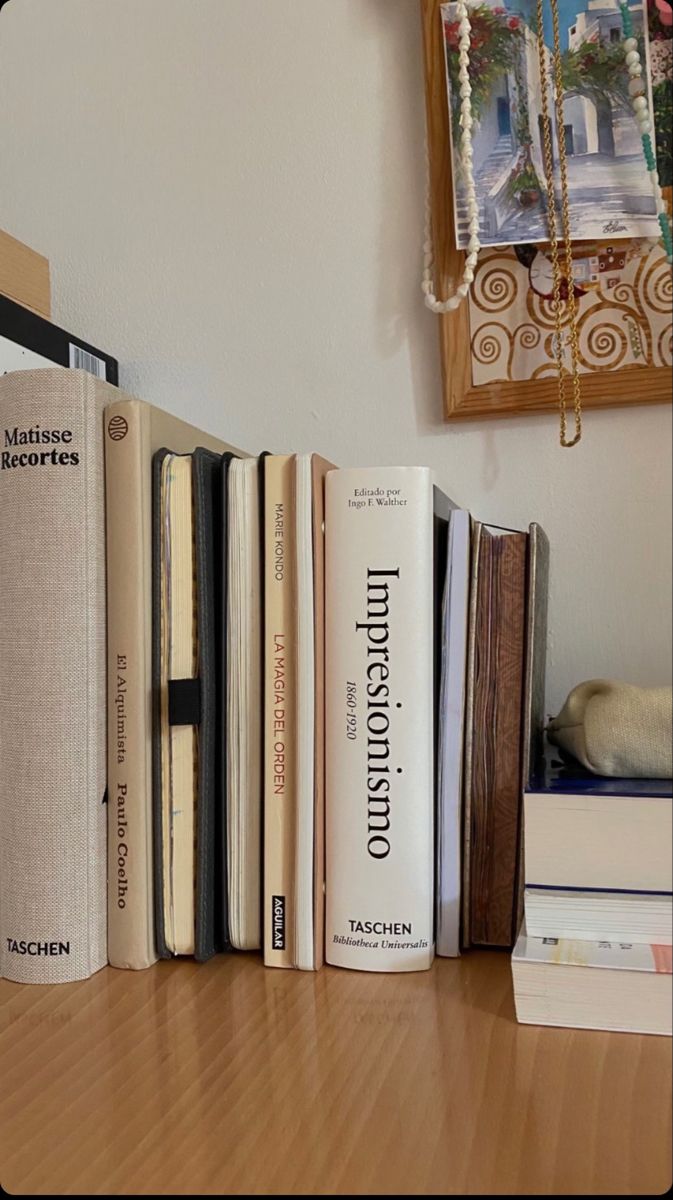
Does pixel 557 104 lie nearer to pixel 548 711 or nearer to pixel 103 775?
pixel 548 711

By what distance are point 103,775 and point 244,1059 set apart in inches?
7.9

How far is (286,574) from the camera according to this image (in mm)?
653

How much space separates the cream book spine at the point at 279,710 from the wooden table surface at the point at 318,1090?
0.03 metres

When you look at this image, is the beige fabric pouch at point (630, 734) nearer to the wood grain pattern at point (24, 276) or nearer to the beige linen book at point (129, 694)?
the beige linen book at point (129, 694)

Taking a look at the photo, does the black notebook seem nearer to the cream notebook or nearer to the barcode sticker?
the cream notebook

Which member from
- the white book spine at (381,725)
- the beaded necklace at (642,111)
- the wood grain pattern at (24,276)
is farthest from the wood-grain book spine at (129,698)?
the beaded necklace at (642,111)

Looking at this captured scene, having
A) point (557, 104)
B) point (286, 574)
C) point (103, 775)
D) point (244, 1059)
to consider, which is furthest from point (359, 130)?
point (244, 1059)

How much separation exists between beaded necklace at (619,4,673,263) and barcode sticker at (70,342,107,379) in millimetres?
435

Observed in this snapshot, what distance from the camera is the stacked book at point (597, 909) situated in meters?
0.55

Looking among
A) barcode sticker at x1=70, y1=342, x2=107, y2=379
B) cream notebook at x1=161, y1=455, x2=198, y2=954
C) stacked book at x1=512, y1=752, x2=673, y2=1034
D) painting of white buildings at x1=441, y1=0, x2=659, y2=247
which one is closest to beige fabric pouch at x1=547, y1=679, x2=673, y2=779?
stacked book at x1=512, y1=752, x2=673, y2=1034

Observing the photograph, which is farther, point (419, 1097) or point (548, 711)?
point (548, 711)

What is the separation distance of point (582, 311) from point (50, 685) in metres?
0.46

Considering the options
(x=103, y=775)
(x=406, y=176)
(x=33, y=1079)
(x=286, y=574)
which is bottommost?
(x=33, y=1079)

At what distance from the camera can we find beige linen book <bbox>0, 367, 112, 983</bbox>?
0.64m
